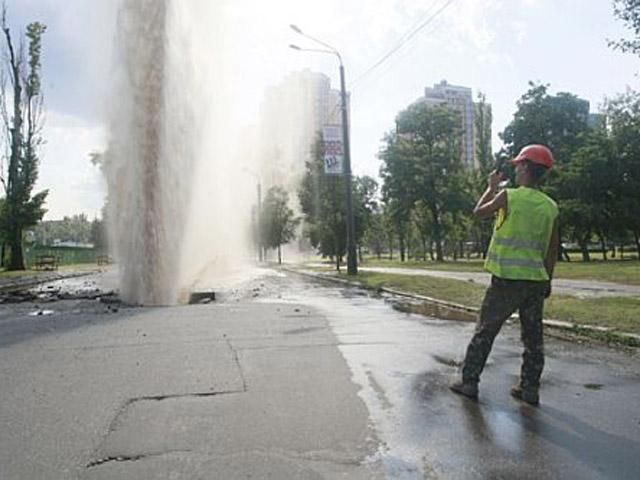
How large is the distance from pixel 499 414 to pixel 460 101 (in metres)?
67.5

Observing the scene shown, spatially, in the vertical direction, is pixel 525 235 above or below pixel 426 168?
below

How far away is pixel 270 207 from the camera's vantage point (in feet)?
238

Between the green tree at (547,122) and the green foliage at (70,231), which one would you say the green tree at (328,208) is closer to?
the green tree at (547,122)

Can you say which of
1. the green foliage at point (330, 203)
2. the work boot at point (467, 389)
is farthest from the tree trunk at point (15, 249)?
the work boot at point (467, 389)

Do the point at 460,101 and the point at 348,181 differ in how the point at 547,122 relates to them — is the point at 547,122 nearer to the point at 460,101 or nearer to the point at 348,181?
the point at 460,101

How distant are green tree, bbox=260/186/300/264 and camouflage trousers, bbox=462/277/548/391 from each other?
6604 cm

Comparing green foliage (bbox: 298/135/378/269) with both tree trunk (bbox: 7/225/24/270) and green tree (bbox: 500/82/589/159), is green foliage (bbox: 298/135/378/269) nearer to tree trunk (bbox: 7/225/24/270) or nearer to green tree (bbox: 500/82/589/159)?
green tree (bbox: 500/82/589/159)

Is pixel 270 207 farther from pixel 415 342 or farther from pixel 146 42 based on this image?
pixel 415 342

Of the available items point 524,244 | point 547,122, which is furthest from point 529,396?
point 547,122

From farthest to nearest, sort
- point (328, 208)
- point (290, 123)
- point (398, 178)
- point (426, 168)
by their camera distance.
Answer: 1. point (290, 123)
2. point (398, 178)
3. point (426, 168)
4. point (328, 208)

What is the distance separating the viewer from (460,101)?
2717 inches

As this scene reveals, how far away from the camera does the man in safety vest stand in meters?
5.44

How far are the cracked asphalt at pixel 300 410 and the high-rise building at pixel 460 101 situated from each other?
2277 inches

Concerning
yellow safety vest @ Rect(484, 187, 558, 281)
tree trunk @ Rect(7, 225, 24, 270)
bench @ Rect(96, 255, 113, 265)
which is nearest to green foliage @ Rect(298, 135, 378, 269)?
tree trunk @ Rect(7, 225, 24, 270)
